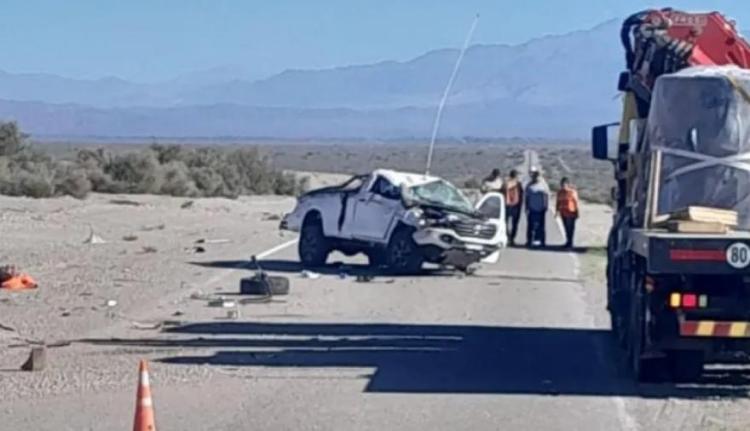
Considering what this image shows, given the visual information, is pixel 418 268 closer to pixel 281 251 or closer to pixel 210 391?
pixel 281 251

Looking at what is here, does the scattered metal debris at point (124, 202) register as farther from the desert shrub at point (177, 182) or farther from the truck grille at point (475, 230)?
the truck grille at point (475, 230)

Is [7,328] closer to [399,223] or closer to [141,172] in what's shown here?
[399,223]

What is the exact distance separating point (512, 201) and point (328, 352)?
62.2ft

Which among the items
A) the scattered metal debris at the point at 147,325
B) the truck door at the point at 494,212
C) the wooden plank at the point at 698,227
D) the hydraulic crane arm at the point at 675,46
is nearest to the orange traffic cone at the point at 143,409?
the wooden plank at the point at 698,227

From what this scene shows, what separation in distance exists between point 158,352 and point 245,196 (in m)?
53.4

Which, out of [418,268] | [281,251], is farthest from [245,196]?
[418,268]

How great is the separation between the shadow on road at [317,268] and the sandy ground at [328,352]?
103 mm

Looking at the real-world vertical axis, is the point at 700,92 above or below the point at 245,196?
above

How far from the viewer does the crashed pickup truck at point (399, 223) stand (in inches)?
1128

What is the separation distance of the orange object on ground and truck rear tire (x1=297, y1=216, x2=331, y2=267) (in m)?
5.58

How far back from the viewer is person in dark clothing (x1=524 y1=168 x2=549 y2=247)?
36.2 metres

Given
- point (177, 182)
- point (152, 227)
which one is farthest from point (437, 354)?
point (177, 182)

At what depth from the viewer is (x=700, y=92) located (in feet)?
54.3

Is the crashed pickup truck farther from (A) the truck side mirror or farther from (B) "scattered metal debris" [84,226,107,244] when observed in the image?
(A) the truck side mirror
